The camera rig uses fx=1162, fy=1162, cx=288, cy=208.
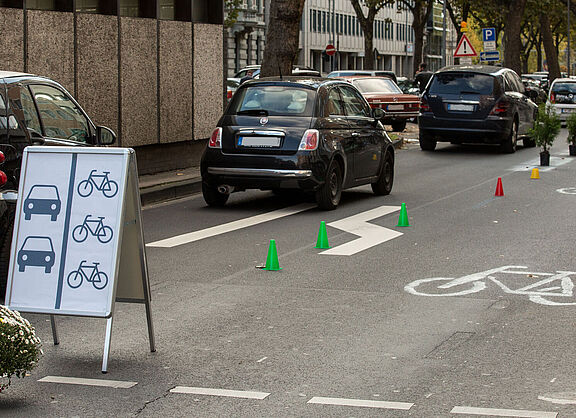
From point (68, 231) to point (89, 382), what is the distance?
97 cm

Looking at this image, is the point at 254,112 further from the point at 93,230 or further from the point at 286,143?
the point at 93,230

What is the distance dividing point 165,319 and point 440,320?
187 cm

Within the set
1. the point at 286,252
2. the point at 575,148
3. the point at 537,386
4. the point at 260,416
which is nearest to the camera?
the point at 260,416

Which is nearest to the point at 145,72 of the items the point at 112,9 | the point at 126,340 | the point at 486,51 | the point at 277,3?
the point at 112,9

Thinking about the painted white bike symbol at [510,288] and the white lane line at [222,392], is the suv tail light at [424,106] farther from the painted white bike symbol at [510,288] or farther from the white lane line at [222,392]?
the white lane line at [222,392]

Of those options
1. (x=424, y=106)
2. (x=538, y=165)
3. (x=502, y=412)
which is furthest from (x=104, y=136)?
(x=424, y=106)

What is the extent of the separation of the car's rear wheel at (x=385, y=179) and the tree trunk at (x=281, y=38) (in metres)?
5.57

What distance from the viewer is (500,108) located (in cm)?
2481

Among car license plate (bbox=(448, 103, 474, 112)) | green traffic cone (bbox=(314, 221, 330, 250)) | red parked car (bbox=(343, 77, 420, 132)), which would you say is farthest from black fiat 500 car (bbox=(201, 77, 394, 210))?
red parked car (bbox=(343, 77, 420, 132))

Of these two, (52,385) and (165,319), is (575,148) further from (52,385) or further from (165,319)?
(52,385)

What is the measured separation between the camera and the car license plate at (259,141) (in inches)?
565

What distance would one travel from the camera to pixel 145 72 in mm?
18703

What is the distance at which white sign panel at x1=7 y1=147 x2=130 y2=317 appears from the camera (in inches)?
260

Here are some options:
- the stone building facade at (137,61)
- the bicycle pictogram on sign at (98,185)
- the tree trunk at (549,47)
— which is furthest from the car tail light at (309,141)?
the tree trunk at (549,47)
